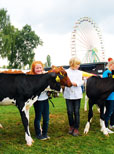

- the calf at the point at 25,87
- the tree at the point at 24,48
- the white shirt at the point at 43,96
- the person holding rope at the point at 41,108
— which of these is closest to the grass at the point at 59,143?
the person holding rope at the point at 41,108

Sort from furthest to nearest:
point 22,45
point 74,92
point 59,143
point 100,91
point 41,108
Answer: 1. point 22,45
2. point 100,91
3. point 74,92
4. point 41,108
5. point 59,143

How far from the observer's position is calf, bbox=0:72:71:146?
3.99m

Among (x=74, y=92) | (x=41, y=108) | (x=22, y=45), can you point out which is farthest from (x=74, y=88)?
(x=22, y=45)

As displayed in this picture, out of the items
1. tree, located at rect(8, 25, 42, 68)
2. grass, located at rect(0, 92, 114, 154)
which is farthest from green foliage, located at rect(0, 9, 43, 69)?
grass, located at rect(0, 92, 114, 154)

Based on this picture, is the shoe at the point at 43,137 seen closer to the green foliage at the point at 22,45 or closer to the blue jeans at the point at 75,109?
the blue jeans at the point at 75,109

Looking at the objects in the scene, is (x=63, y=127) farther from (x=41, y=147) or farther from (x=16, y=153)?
(x=16, y=153)

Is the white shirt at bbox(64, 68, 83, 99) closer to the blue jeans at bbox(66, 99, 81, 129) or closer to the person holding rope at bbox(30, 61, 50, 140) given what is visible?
the blue jeans at bbox(66, 99, 81, 129)

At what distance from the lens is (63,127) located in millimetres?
5379

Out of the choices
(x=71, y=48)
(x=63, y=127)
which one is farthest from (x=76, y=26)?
(x=63, y=127)

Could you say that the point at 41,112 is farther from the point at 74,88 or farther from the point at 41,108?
the point at 74,88

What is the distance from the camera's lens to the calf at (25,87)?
399cm

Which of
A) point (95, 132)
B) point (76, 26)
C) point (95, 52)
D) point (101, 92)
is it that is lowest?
point (95, 132)

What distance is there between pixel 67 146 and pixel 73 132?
814 millimetres

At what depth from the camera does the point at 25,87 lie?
4.03 meters
